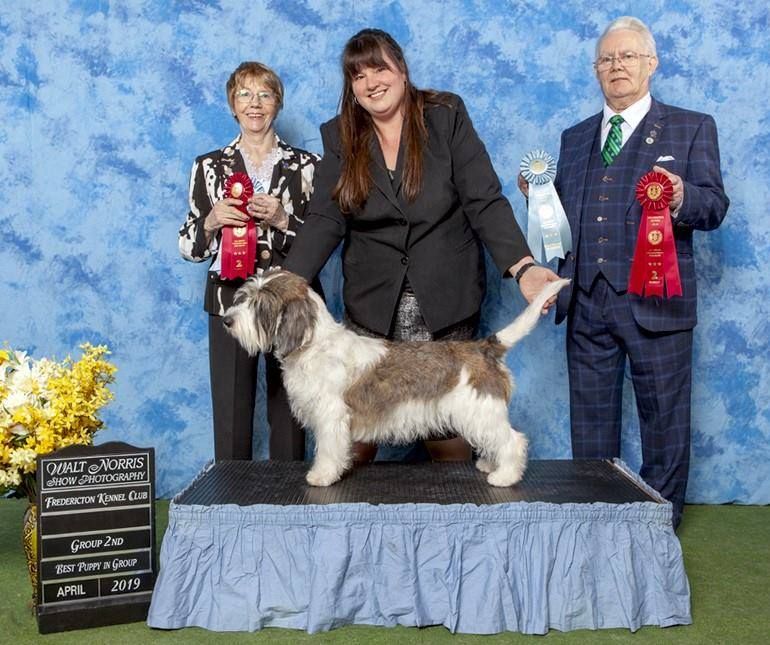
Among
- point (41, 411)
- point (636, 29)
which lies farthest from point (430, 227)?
point (41, 411)

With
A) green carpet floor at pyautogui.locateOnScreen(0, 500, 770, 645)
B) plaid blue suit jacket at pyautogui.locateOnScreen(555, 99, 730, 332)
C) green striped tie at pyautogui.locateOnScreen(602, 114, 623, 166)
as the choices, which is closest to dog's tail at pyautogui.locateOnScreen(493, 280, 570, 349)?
plaid blue suit jacket at pyautogui.locateOnScreen(555, 99, 730, 332)

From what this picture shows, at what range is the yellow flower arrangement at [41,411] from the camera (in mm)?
2717

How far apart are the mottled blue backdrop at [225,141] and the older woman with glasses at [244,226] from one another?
0.73 m

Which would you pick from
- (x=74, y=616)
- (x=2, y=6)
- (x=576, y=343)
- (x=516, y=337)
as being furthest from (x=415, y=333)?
(x=2, y=6)

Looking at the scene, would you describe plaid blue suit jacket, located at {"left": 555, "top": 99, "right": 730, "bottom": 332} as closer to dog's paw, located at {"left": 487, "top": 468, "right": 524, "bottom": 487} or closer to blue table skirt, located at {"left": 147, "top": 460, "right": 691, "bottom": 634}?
dog's paw, located at {"left": 487, "top": 468, "right": 524, "bottom": 487}

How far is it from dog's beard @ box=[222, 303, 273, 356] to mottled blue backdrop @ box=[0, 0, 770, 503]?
150 cm

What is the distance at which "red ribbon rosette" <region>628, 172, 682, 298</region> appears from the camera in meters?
3.05

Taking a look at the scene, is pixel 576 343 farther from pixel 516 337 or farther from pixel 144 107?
pixel 144 107

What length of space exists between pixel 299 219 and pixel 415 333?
2.26 ft

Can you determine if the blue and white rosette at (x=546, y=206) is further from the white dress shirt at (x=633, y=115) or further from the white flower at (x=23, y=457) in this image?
the white flower at (x=23, y=457)

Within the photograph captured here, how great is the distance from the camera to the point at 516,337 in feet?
9.26

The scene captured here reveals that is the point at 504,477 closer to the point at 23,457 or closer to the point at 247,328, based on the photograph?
the point at 247,328

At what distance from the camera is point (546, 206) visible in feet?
10.8

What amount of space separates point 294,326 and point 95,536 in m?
0.90
